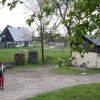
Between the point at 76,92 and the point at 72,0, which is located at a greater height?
the point at 72,0

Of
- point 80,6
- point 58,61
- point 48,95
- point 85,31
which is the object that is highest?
point 80,6

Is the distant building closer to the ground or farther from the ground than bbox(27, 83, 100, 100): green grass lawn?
farther from the ground

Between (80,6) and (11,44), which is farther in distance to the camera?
(11,44)

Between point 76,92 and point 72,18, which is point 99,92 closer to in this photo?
point 76,92

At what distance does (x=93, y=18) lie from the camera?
5312 mm

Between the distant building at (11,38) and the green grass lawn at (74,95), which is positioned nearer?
the green grass lawn at (74,95)

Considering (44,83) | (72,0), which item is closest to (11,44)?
(44,83)

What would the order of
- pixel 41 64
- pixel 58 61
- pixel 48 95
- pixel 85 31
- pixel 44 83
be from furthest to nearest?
pixel 41 64, pixel 44 83, pixel 48 95, pixel 58 61, pixel 85 31

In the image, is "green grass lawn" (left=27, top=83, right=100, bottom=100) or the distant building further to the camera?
the distant building

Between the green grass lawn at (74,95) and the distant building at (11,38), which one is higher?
the distant building at (11,38)

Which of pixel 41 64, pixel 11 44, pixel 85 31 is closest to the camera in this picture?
pixel 85 31

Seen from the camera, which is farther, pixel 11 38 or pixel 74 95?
pixel 11 38

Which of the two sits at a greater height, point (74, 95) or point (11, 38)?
point (11, 38)

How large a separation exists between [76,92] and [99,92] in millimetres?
1223
